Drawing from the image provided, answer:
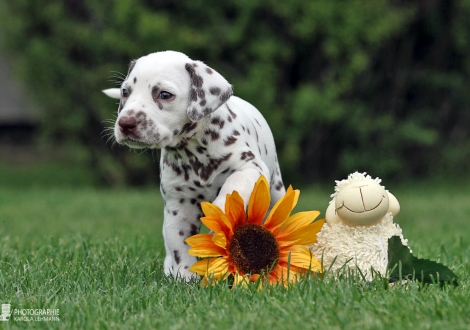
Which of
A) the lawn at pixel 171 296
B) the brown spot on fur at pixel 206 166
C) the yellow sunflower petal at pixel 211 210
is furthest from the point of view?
the brown spot on fur at pixel 206 166

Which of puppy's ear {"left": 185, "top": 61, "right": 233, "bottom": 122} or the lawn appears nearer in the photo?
the lawn

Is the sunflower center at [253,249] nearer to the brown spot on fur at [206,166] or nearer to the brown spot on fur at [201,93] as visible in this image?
the brown spot on fur at [206,166]

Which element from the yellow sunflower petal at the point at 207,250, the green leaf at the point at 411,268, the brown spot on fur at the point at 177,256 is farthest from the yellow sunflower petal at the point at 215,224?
the green leaf at the point at 411,268

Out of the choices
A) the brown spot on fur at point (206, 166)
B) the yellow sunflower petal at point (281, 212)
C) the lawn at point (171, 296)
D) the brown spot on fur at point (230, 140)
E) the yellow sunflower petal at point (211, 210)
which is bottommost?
the lawn at point (171, 296)

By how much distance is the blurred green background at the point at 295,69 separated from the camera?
40.1ft

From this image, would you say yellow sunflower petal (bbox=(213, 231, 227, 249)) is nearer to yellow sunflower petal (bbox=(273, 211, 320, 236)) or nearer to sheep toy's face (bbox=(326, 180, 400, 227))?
yellow sunflower petal (bbox=(273, 211, 320, 236))

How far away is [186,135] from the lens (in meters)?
3.87

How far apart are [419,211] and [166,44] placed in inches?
210

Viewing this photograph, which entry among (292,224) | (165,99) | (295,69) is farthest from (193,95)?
(295,69)

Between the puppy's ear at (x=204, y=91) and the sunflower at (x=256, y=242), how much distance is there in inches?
20.0

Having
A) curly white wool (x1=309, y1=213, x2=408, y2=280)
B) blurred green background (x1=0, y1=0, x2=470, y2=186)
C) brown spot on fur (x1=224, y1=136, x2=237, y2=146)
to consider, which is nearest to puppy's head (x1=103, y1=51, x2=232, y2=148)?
brown spot on fur (x1=224, y1=136, x2=237, y2=146)

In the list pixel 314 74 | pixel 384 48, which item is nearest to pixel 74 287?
pixel 314 74

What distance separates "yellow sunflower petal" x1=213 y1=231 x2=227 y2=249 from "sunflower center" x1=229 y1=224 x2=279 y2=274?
0.05m

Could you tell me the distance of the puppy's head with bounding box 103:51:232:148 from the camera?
3656 mm
